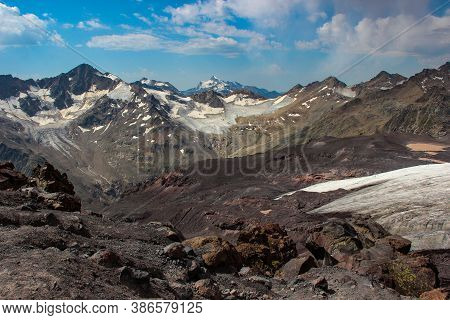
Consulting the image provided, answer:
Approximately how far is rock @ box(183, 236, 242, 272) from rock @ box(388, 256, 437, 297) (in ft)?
25.0

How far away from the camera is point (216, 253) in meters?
22.4

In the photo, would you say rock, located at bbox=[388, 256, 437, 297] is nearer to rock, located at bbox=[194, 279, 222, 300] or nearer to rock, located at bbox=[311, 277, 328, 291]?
rock, located at bbox=[311, 277, 328, 291]

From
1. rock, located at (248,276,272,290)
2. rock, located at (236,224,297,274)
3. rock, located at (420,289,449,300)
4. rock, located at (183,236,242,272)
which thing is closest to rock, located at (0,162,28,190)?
rock, located at (183,236,242,272)

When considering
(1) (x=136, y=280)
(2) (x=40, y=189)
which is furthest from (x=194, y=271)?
(2) (x=40, y=189)

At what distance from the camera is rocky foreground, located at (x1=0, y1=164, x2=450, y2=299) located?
49.1ft

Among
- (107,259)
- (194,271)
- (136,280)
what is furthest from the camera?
(194,271)

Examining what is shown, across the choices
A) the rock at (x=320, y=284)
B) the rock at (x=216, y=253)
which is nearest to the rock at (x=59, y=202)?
the rock at (x=216, y=253)

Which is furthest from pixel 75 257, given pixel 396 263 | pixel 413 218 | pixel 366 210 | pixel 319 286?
pixel 366 210

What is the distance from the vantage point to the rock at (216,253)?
22203mm

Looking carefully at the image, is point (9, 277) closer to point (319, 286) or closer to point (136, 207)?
point (319, 286)

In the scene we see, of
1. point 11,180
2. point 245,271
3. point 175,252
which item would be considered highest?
point 11,180

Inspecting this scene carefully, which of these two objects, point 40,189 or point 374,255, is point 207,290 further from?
point 40,189

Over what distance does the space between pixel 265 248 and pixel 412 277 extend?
802 centimetres

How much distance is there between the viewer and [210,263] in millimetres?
22000
